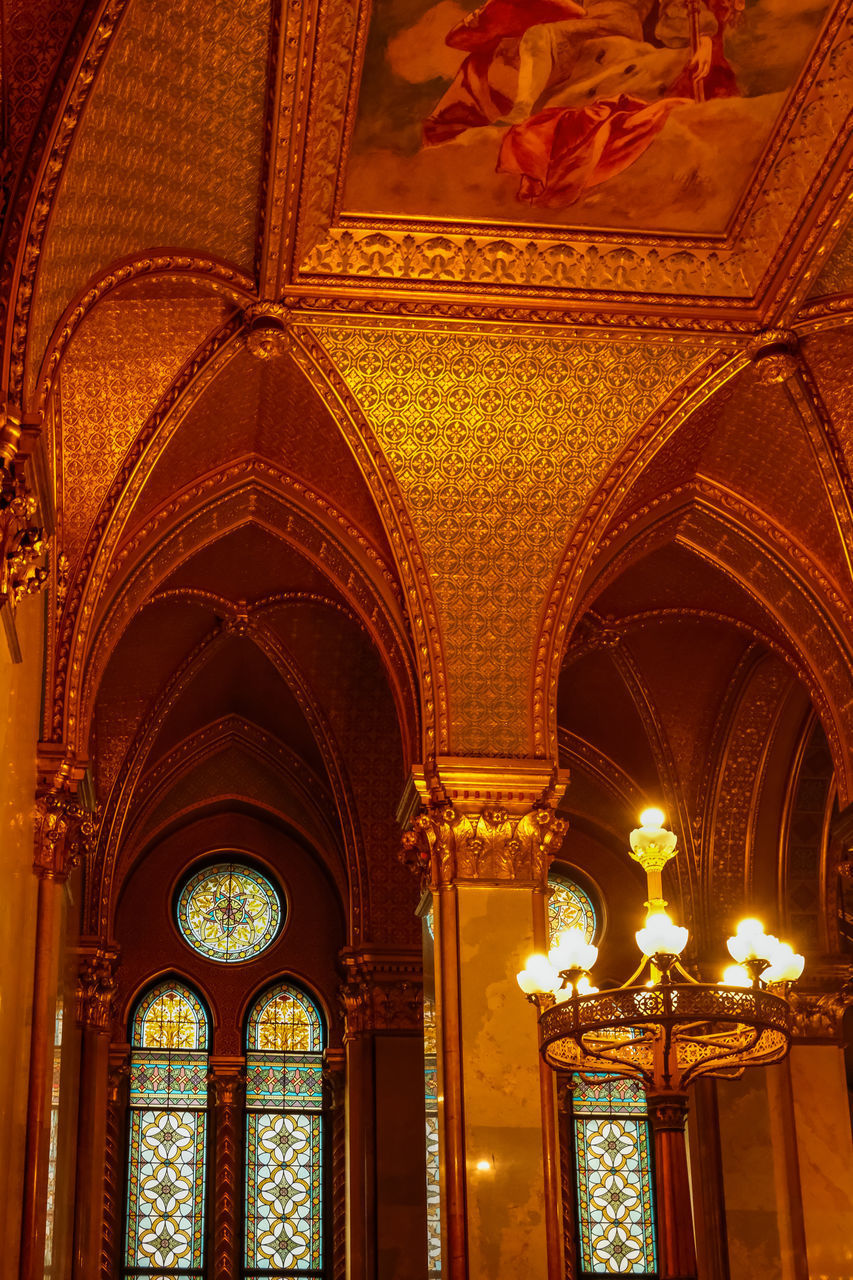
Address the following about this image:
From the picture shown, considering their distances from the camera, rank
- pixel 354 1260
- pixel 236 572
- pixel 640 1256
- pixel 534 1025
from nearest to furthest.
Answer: pixel 534 1025 → pixel 236 572 → pixel 354 1260 → pixel 640 1256

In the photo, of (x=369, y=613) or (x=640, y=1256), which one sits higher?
(x=369, y=613)

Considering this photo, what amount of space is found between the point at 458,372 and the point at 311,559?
6.89 feet

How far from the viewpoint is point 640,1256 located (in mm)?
18000

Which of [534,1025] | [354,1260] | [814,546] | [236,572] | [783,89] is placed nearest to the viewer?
[783,89]

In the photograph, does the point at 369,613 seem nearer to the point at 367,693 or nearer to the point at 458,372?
the point at 458,372

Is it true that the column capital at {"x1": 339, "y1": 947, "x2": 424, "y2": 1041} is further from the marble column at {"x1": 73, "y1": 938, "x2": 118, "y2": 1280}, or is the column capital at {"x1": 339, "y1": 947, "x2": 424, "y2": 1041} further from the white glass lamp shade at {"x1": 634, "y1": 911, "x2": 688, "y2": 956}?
the white glass lamp shade at {"x1": 634, "y1": 911, "x2": 688, "y2": 956}

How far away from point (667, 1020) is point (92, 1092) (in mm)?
9372

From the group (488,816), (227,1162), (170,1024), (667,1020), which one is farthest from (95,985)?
(667,1020)

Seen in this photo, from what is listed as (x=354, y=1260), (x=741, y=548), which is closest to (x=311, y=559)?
(x=741, y=548)

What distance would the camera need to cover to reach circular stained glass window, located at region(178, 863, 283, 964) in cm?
1936

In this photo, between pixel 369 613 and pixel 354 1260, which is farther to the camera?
pixel 354 1260

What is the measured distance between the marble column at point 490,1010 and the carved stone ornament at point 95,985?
530 cm

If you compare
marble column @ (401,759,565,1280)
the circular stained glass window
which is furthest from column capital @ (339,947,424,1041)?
marble column @ (401,759,565,1280)

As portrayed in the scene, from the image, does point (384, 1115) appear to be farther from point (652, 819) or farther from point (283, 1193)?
point (652, 819)
